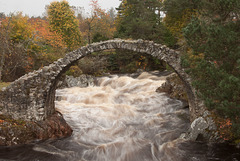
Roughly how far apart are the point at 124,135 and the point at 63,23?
74.1ft

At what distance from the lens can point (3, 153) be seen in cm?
693

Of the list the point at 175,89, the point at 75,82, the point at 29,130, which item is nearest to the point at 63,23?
the point at 75,82

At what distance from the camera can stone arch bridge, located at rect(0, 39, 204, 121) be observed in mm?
8031

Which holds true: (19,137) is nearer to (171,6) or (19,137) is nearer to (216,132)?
(216,132)

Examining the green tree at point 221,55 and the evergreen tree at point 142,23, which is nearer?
the green tree at point 221,55

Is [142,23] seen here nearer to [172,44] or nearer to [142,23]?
[142,23]

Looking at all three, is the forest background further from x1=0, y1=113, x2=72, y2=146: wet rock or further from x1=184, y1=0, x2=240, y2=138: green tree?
x1=0, y1=113, x2=72, y2=146: wet rock

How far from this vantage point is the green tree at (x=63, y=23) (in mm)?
26641

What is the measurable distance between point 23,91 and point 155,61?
2229cm

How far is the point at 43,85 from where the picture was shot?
27.0 ft

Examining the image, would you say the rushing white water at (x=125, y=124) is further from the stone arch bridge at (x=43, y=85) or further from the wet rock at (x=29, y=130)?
the stone arch bridge at (x=43, y=85)

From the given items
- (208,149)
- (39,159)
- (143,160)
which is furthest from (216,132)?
(39,159)

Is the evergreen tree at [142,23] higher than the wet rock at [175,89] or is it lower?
higher

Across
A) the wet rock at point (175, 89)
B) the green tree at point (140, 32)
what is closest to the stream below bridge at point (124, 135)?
the wet rock at point (175, 89)
